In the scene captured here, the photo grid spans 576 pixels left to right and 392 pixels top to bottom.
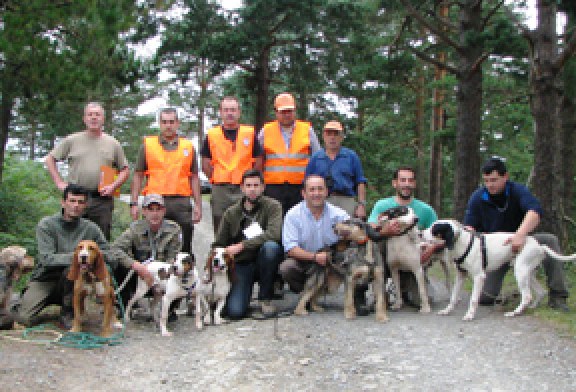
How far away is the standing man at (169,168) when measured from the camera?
702cm

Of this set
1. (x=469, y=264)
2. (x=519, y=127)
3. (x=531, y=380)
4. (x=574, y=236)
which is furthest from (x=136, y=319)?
(x=519, y=127)

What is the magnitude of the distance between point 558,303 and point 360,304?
2220 mm

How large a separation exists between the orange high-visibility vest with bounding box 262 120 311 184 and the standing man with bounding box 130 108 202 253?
1.05 meters

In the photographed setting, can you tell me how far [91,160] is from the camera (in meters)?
6.87

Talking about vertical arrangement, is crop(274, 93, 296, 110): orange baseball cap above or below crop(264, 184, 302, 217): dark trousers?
above

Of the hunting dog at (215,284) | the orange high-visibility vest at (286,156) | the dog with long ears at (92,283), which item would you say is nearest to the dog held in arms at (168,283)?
the hunting dog at (215,284)

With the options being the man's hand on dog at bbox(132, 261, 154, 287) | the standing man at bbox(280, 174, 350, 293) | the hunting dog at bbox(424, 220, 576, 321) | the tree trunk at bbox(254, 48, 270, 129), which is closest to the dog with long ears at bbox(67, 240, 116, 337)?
the man's hand on dog at bbox(132, 261, 154, 287)

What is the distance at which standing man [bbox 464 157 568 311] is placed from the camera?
20.2 feet

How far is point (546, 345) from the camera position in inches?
197

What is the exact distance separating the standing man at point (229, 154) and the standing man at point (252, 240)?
1.92 feet

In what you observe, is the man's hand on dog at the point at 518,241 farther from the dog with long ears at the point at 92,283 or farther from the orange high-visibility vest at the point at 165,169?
the dog with long ears at the point at 92,283

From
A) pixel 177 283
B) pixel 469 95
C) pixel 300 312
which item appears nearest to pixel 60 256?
pixel 177 283

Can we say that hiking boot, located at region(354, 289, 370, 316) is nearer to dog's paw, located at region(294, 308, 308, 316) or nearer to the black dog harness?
dog's paw, located at region(294, 308, 308, 316)

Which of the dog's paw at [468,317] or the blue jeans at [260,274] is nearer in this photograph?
the dog's paw at [468,317]
